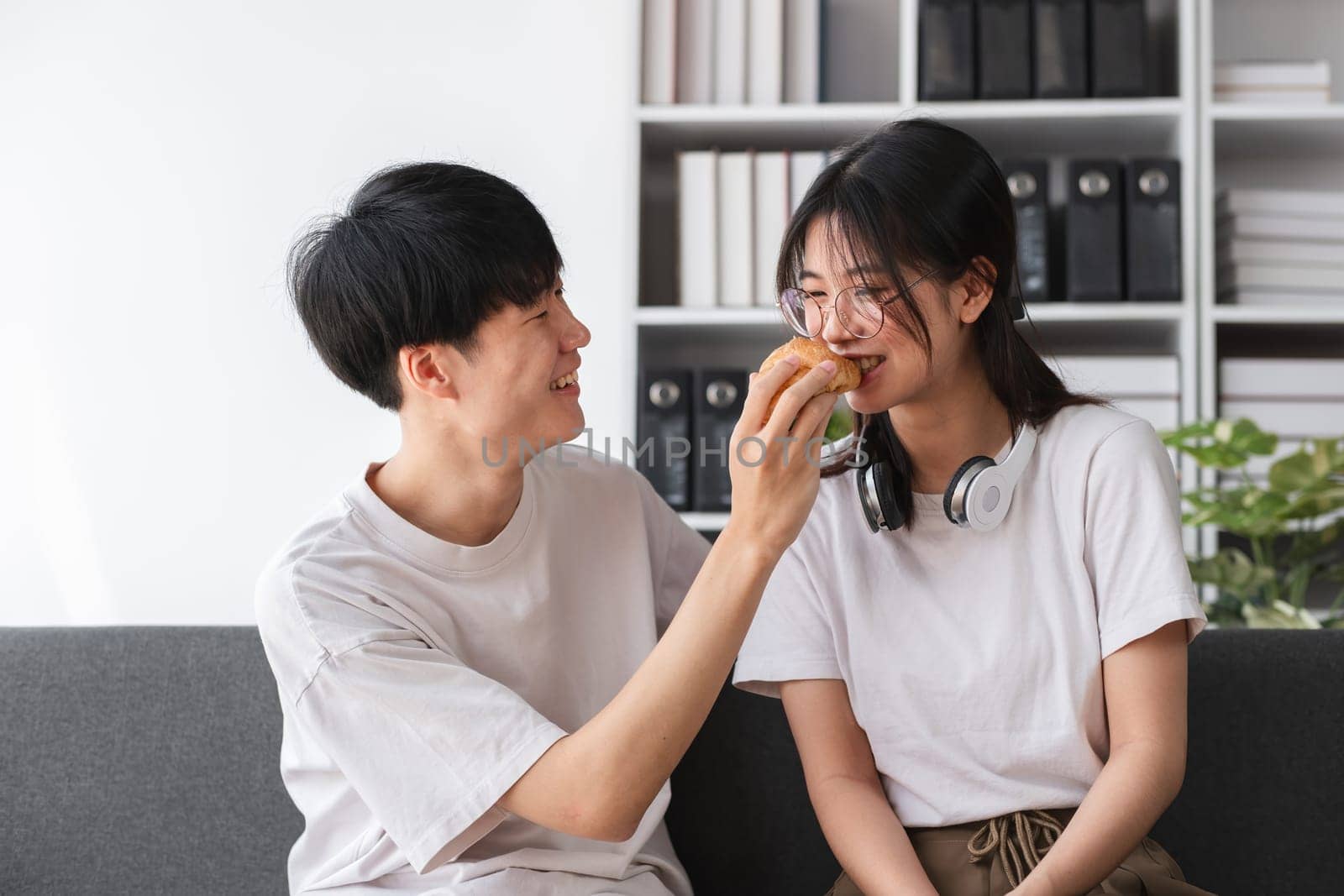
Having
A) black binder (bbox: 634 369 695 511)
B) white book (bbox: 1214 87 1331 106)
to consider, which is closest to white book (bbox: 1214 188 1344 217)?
white book (bbox: 1214 87 1331 106)

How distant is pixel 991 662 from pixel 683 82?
1.70m

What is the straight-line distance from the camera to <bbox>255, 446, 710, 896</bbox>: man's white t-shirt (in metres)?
1.12

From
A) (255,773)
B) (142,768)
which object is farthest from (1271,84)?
(142,768)

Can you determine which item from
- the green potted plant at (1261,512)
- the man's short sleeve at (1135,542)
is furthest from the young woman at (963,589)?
the green potted plant at (1261,512)

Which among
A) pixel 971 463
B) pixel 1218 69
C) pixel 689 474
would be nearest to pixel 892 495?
pixel 971 463

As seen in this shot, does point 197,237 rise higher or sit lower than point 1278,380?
higher

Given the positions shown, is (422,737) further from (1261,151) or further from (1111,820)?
(1261,151)

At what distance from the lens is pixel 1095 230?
7.84 ft

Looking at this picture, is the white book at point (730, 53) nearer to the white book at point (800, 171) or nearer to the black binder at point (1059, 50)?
the white book at point (800, 171)

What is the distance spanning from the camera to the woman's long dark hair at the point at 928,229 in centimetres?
123

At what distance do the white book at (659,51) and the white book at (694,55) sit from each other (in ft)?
0.06

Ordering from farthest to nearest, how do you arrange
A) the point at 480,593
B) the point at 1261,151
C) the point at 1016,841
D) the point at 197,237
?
1. the point at 197,237
2. the point at 1261,151
3. the point at 480,593
4. the point at 1016,841

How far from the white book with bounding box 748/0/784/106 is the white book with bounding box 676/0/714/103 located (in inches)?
3.5

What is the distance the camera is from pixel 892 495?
1269 millimetres
